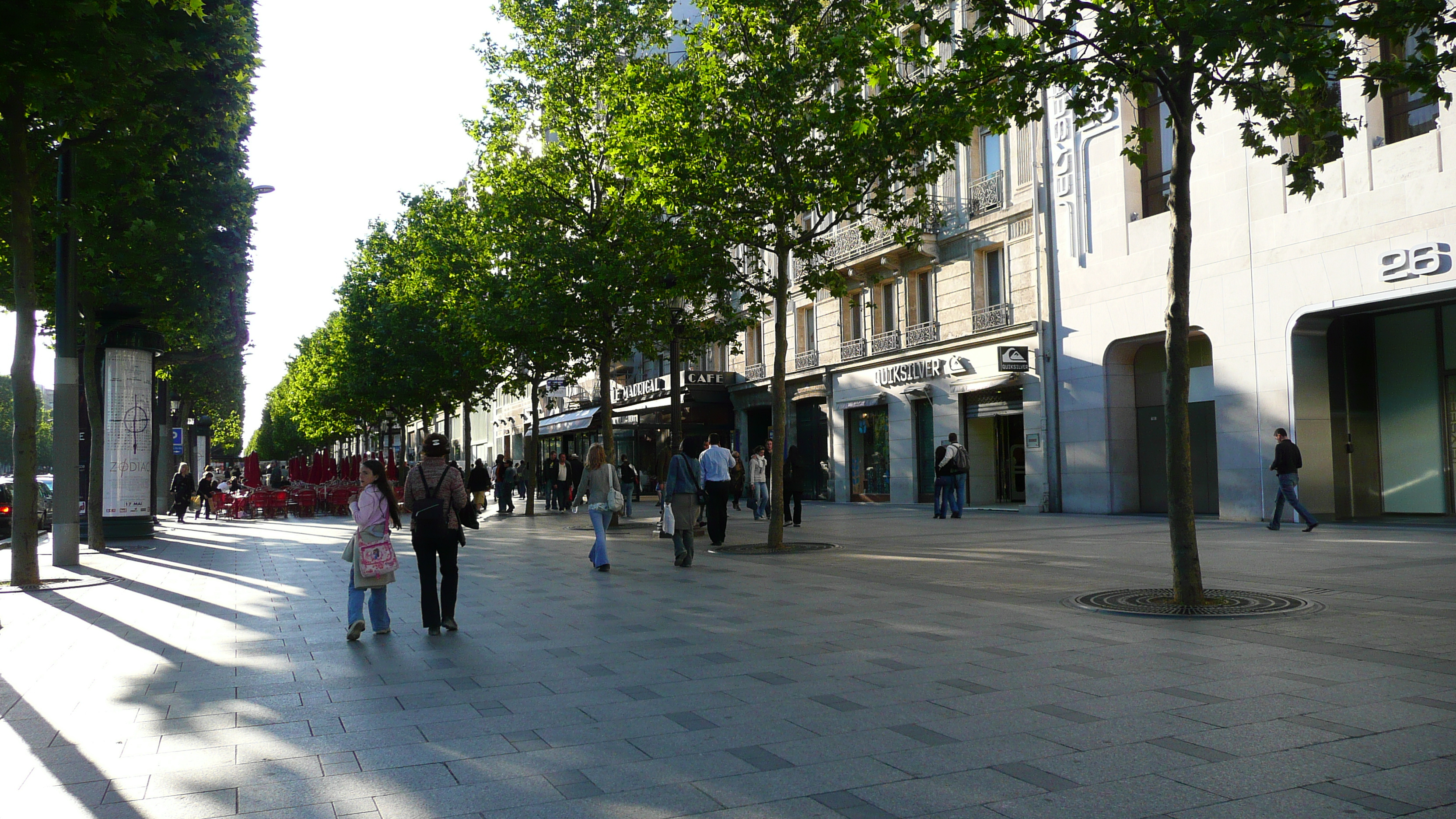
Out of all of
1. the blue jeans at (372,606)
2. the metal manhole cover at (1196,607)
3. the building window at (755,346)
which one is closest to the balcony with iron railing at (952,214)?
the building window at (755,346)

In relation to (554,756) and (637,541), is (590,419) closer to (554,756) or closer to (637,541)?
(637,541)

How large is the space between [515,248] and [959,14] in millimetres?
12662

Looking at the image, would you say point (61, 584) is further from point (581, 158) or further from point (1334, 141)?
point (1334, 141)

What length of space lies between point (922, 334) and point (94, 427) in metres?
19.0

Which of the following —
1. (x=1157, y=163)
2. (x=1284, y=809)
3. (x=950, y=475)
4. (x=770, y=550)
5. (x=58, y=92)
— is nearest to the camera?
(x=1284, y=809)

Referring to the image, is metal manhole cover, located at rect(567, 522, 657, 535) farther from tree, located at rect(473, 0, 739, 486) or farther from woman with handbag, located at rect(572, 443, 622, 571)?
woman with handbag, located at rect(572, 443, 622, 571)

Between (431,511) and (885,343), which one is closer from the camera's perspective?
(431,511)

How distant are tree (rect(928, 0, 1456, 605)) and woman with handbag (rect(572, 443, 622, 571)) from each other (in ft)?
20.9

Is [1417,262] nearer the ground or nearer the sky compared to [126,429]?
nearer the sky

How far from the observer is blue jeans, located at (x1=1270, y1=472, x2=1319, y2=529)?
16062 mm

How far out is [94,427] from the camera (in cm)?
1744

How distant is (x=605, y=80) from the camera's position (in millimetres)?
22062

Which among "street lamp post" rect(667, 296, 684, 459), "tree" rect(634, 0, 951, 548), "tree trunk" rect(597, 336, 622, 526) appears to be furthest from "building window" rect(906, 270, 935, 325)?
"tree" rect(634, 0, 951, 548)

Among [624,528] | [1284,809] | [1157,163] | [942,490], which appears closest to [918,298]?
[942,490]
